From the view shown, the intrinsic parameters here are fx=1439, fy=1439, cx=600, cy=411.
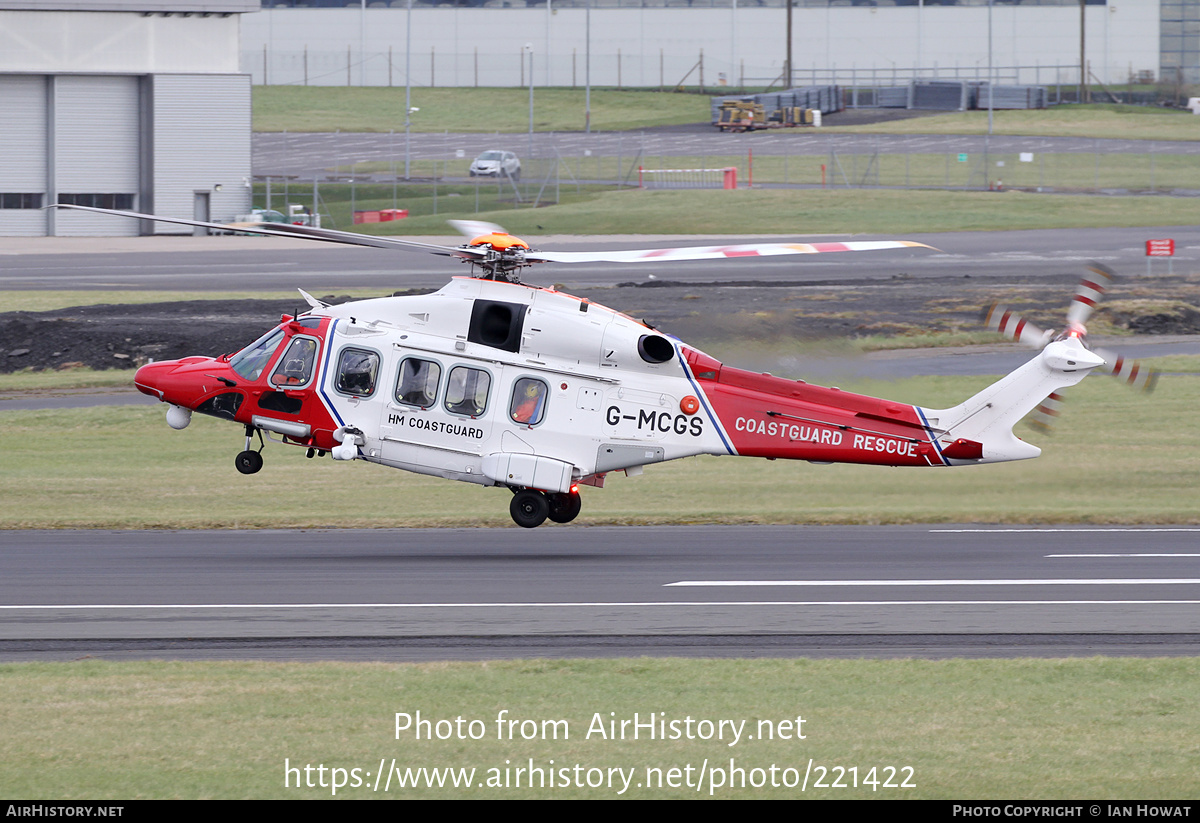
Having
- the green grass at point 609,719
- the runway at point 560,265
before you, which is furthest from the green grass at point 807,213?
the green grass at point 609,719

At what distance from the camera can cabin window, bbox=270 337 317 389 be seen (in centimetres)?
1866

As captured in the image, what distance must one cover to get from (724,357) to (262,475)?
11.1m

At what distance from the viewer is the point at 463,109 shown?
364 ft

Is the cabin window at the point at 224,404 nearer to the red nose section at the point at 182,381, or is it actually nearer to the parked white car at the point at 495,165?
the red nose section at the point at 182,381

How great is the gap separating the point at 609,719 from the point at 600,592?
18.5 ft

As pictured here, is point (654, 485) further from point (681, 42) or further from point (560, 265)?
point (681, 42)

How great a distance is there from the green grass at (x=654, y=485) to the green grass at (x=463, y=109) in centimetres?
7576

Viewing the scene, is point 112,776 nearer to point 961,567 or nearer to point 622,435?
point 622,435

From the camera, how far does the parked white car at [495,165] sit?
7856 cm

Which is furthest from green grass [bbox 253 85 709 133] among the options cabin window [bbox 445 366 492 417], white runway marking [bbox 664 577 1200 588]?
white runway marking [bbox 664 577 1200 588]

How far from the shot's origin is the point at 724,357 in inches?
731

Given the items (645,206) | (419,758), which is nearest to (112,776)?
(419,758)

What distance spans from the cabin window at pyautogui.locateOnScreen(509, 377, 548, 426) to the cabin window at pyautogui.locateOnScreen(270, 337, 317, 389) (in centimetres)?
270

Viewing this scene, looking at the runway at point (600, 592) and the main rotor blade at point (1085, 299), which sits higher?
the main rotor blade at point (1085, 299)
